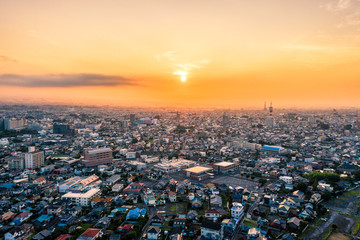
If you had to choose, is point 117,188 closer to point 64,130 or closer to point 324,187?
point 324,187

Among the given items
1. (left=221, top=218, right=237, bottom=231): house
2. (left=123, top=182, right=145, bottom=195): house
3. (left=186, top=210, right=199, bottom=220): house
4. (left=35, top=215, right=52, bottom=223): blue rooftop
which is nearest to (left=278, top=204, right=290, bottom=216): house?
(left=221, top=218, right=237, bottom=231): house

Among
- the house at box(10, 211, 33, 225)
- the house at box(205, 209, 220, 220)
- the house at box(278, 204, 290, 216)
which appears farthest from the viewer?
the house at box(278, 204, 290, 216)

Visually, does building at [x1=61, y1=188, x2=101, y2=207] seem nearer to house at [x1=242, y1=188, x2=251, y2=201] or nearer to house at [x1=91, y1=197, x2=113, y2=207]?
house at [x1=91, y1=197, x2=113, y2=207]

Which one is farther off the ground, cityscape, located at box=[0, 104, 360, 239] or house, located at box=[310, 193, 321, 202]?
house, located at box=[310, 193, 321, 202]

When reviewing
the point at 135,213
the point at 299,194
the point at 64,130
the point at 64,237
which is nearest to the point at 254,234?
the point at 135,213

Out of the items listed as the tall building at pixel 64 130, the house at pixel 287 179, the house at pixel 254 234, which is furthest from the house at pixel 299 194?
the tall building at pixel 64 130
